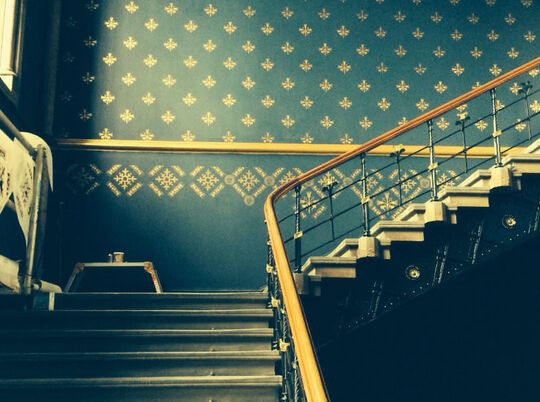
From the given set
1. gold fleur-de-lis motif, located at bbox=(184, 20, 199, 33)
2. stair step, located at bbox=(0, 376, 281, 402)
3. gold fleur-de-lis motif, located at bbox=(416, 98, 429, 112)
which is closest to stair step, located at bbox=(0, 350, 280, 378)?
stair step, located at bbox=(0, 376, 281, 402)

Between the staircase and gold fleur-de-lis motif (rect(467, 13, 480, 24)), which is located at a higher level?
gold fleur-de-lis motif (rect(467, 13, 480, 24))

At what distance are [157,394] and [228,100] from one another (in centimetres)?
388

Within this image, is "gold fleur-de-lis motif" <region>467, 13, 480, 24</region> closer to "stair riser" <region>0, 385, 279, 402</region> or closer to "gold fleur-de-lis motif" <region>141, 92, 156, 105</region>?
"gold fleur-de-lis motif" <region>141, 92, 156, 105</region>

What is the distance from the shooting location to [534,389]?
561 cm

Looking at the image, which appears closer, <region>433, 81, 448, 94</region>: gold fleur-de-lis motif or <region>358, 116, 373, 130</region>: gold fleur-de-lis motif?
<region>358, 116, 373, 130</region>: gold fleur-de-lis motif

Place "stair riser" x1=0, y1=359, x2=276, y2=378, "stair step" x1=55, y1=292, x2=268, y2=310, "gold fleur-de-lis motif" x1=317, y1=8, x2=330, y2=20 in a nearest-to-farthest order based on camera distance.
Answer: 1. "stair riser" x1=0, y1=359, x2=276, y2=378
2. "stair step" x1=55, y1=292, x2=268, y2=310
3. "gold fleur-de-lis motif" x1=317, y1=8, x2=330, y2=20

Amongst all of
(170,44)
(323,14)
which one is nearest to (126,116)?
(170,44)

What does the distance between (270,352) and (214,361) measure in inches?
13.3

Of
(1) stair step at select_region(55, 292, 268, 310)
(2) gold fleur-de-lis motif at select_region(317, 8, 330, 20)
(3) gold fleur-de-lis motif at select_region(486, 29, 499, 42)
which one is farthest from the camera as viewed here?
(3) gold fleur-de-lis motif at select_region(486, 29, 499, 42)

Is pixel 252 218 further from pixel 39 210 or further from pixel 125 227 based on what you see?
pixel 39 210

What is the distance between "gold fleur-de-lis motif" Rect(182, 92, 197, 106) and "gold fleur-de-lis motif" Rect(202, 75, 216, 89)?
204 millimetres

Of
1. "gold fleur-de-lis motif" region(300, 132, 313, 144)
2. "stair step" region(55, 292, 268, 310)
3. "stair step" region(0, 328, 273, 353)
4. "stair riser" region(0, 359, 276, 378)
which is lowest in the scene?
"stair riser" region(0, 359, 276, 378)

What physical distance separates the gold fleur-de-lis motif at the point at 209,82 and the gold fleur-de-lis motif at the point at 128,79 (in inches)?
30.0

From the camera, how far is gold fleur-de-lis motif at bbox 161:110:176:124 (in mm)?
6297
